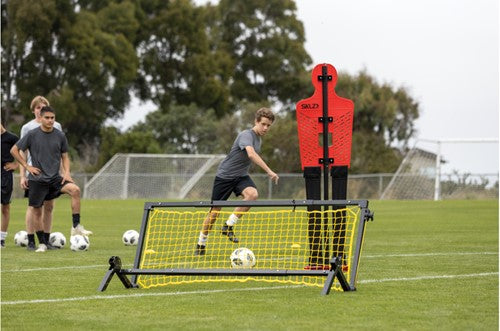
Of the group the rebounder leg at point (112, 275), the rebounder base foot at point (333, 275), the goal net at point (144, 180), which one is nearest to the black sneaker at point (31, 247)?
the rebounder leg at point (112, 275)

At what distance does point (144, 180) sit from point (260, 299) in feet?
121

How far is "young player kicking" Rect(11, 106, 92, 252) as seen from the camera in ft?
46.5

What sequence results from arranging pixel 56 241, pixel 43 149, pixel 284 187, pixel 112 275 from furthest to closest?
pixel 284 187
pixel 56 241
pixel 43 149
pixel 112 275

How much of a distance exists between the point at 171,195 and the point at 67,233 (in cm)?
Answer: 2625

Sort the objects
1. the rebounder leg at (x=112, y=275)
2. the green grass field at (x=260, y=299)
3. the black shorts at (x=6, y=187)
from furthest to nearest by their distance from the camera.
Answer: the black shorts at (x=6, y=187), the rebounder leg at (x=112, y=275), the green grass field at (x=260, y=299)

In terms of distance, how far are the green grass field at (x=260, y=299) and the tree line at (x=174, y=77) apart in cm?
3741

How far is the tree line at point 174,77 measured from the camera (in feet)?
168

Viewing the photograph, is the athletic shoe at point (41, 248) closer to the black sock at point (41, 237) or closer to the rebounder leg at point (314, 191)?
the black sock at point (41, 237)

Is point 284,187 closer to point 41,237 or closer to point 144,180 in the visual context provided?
point 144,180

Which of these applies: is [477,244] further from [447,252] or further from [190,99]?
[190,99]

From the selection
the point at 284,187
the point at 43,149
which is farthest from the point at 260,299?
the point at 284,187

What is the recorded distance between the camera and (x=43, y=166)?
46.7 feet

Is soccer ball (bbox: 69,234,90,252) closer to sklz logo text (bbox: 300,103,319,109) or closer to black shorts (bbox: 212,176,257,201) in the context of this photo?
black shorts (bbox: 212,176,257,201)

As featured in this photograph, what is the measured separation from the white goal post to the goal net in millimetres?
8058
